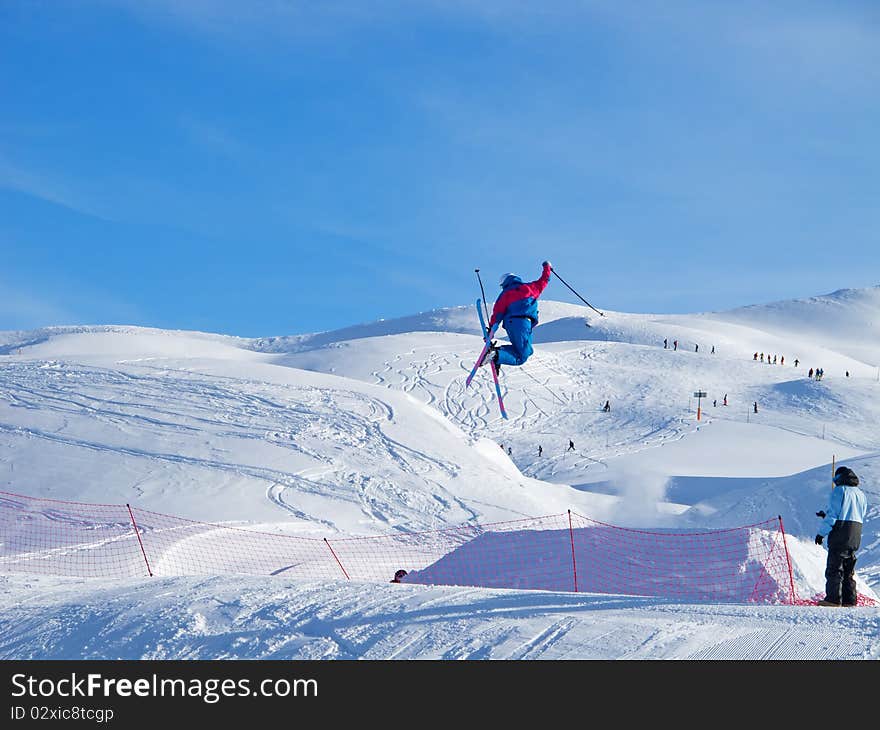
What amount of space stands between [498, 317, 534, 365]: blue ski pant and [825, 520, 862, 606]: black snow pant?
4430 mm


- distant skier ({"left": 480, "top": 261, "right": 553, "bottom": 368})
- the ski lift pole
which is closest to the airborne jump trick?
distant skier ({"left": 480, "top": 261, "right": 553, "bottom": 368})

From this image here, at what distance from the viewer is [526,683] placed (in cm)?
671

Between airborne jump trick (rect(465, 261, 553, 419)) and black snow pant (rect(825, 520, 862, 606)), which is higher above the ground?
airborne jump trick (rect(465, 261, 553, 419))

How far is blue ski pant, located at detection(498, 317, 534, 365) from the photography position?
41.7 ft

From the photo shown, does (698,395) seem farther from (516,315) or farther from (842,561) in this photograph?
(842,561)

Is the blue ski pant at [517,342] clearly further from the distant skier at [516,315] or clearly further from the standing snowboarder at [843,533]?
the standing snowboarder at [843,533]

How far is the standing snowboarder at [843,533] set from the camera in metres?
9.79

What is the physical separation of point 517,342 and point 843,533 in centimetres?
470

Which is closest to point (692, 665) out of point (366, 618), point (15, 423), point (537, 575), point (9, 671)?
point (366, 618)

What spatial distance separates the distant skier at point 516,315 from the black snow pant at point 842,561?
14.5ft

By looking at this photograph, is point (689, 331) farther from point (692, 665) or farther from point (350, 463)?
point (692, 665)

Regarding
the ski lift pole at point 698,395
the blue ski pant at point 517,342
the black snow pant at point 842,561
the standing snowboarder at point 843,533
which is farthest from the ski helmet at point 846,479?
the ski lift pole at point 698,395

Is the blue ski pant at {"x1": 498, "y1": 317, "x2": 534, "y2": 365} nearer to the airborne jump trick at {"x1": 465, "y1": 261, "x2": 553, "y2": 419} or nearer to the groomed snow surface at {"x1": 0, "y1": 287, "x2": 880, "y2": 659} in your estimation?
the airborne jump trick at {"x1": 465, "y1": 261, "x2": 553, "y2": 419}

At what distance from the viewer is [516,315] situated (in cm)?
1271
